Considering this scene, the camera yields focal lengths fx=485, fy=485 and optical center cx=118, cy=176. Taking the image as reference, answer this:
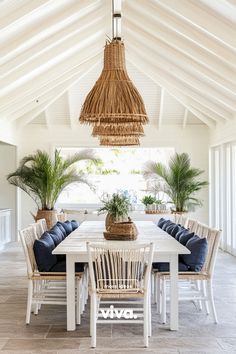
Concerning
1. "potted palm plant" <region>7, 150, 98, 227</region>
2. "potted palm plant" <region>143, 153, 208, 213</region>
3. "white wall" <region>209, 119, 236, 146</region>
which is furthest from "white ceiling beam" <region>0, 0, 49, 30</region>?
"potted palm plant" <region>143, 153, 208, 213</region>

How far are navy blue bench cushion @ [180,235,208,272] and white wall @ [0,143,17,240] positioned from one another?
7.71m

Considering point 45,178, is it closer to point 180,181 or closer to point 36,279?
point 180,181

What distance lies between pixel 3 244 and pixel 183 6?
711cm

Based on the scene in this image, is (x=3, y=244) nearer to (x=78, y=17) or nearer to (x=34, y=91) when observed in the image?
(x=34, y=91)

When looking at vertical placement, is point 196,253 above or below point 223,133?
below

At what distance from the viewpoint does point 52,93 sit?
35.9 ft

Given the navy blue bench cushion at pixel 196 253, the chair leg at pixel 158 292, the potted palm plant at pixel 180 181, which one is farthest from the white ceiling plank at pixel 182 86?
the navy blue bench cushion at pixel 196 253

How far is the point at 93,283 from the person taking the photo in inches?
171

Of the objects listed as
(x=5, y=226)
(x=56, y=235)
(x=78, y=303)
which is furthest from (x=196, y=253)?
(x=5, y=226)

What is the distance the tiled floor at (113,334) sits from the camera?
4328 millimetres

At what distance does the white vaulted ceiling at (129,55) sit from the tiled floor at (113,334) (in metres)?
3.33

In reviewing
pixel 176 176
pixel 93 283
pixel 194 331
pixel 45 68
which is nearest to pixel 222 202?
pixel 176 176

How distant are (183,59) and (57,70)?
249 cm

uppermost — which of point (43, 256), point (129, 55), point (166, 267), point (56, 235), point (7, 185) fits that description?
point (129, 55)
